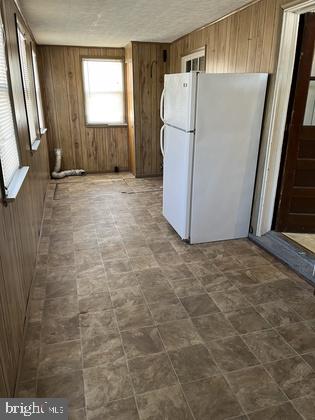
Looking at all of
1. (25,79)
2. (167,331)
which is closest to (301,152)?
(167,331)

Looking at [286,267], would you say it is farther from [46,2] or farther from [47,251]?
[46,2]

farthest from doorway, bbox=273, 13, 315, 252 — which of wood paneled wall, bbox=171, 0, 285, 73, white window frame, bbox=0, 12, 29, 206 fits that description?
white window frame, bbox=0, 12, 29, 206

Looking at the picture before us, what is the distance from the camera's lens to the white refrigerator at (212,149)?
2.96 meters

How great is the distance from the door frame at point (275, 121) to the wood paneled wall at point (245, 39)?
0.09 m

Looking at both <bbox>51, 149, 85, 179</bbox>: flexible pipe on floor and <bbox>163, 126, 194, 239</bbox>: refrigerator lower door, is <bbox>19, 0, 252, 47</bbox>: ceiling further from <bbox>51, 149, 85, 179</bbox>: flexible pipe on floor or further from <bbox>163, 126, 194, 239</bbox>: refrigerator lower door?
<bbox>51, 149, 85, 179</bbox>: flexible pipe on floor

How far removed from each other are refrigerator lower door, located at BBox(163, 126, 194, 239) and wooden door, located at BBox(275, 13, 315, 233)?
0.97 metres

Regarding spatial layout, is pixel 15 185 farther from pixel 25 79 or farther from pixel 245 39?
pixel 245 39

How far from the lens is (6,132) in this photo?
2.06 m

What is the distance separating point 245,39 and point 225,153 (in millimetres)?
1257

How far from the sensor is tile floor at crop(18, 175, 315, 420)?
5.42 ft

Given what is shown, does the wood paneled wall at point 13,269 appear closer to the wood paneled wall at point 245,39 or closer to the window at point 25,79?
the window at point 25,79

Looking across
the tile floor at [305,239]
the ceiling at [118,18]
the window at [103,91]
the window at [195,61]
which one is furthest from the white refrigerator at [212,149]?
the window at [103,91]

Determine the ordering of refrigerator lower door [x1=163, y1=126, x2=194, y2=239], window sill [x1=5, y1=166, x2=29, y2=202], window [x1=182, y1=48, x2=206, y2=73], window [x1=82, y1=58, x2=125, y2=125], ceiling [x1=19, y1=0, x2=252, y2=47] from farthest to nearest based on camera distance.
→ window [x1=82, y1=58, x2=125, y2=125] → window [x1=182, y1=48, x2=206, y2=73] → ceiling [x1=19, y1=0, x2=252, y2=47] → refrigerator lower door [x1=163, y1=126, x2=194, y2=239] → window sill [x1=5, y1=166, x2=29, y2=202]

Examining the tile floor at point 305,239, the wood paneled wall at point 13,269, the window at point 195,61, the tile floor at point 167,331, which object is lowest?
the tile floor at point 167,331
